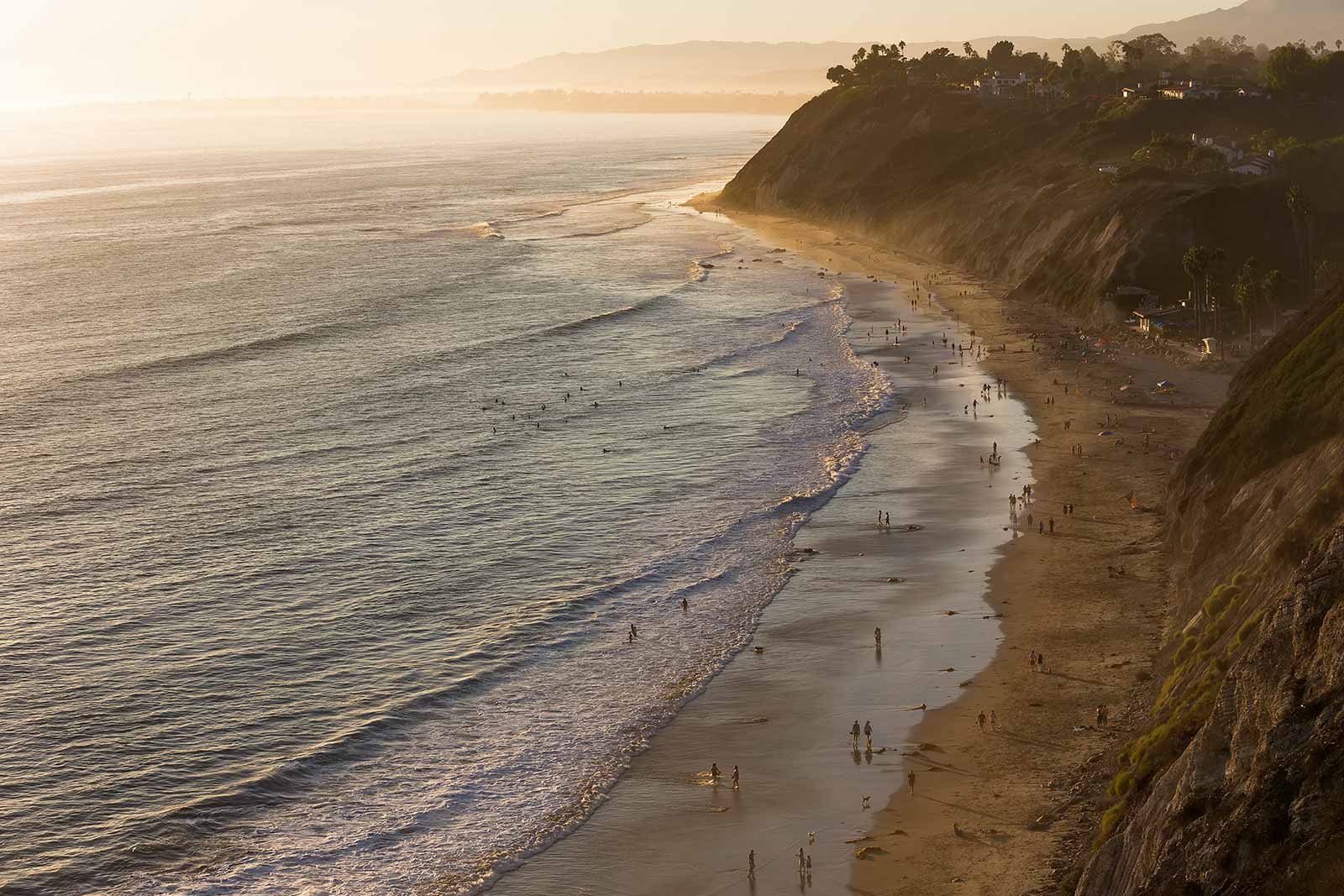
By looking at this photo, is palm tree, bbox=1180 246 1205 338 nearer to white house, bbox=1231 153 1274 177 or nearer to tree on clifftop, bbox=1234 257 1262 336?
tree on clifftop, bbox=1234 257 1262 336

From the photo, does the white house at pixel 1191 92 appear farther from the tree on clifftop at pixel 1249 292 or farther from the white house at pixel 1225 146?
the tree on clifftop at pixel 1249 292

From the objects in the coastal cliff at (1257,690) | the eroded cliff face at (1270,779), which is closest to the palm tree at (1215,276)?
the coastal cliff at (1257,690)

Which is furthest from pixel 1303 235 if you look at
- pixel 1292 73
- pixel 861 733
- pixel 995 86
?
pixel 995 86

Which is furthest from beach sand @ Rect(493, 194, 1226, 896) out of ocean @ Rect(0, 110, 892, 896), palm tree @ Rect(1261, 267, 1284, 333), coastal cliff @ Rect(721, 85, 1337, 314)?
coastal cliff @ Rect(721, 85, 1337, 314)

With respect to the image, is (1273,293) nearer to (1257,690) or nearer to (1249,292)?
(1249,292)

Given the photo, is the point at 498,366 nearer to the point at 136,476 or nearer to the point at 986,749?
the point at 136,476

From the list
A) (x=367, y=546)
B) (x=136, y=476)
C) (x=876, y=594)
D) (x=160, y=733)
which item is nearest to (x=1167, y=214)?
(x=876, y=594)
